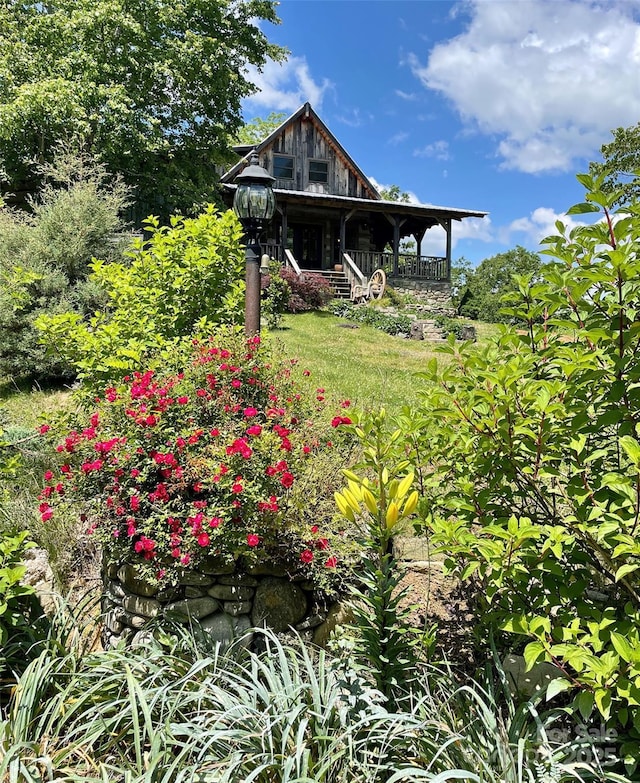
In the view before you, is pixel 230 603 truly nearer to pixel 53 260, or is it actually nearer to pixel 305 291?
pixel 53 260

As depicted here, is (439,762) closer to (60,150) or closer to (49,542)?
(49,542)

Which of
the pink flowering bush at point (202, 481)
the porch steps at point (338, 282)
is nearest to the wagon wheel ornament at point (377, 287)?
the porch steps at point (338, 282)

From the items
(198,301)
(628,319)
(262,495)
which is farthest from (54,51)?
(628,319)

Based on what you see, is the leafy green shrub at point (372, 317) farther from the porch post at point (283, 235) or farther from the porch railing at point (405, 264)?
the porch railing at point (405, 264)

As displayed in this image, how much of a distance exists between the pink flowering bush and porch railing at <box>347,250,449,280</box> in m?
17.5

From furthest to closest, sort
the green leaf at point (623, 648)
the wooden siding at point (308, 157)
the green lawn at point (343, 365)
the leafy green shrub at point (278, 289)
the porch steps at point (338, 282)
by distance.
Answer: the wooden siding at point (308, 157) < the porch steps at point (338, 282) < the leafy green shrub at point (278, 289) < the green lawn at point (343, 365) < the green leaf at point (623, 648)

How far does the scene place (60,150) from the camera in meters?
14.0

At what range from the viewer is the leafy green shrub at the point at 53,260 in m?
8.42

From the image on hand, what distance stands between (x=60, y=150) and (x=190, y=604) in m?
14.6

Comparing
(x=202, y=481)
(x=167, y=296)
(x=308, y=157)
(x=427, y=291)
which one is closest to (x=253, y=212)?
(x=167, y=296)

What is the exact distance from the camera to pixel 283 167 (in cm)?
2091

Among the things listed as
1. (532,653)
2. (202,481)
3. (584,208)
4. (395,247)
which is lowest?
(532,653)

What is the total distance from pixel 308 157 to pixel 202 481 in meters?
20.6

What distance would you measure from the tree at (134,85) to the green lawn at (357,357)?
611 cm
